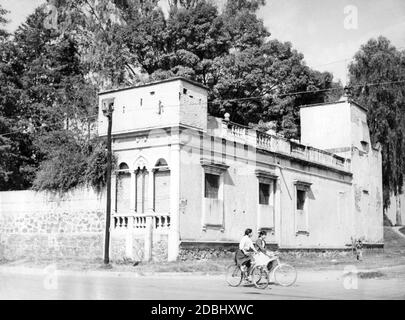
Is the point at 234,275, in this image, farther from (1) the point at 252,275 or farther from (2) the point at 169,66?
(2) the point at 169,66

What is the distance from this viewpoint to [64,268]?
21.1 metres

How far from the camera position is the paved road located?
1291cm

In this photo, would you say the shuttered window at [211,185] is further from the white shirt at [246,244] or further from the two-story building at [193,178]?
the white shirt at [246,244]

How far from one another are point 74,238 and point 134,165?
169 inches

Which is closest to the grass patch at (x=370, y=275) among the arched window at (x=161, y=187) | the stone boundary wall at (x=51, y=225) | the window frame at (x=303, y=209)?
the arched window at (x=161, y=187)

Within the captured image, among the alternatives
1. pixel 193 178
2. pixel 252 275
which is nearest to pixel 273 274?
pixel 252 275

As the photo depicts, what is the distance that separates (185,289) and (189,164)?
8464 millimetres

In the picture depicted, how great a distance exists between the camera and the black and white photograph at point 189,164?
56.5 ft

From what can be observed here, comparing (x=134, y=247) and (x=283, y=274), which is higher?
(x=134, y=247)

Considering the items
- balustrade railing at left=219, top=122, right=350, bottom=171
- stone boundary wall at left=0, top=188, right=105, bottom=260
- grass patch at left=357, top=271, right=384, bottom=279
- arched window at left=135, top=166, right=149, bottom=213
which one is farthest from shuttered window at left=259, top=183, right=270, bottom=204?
grass patch at left=357, top=271, right=384, bottom=279

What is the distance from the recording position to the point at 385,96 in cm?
4162

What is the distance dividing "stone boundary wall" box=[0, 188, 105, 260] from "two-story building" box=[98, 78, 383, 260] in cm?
120

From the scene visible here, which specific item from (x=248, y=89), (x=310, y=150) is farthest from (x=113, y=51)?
(x=310, y=150)
